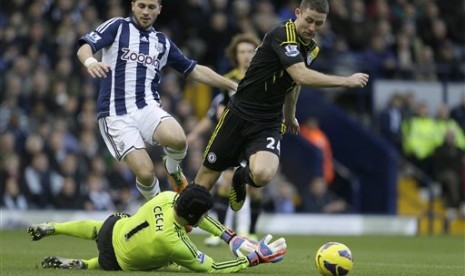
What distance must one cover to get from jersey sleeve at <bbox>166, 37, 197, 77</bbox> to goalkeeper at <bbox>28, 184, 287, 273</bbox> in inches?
93.5

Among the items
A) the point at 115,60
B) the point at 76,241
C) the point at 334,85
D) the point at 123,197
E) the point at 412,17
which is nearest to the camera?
the point at 334,85

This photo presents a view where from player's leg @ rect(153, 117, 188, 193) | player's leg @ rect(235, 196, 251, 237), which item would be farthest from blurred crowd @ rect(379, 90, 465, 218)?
player's leg @ rect(153, 117, 188, 193)

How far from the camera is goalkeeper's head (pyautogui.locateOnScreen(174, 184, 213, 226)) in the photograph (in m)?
8.84

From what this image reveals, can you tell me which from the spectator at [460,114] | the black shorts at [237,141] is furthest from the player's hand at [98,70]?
the spectator at [460,114]

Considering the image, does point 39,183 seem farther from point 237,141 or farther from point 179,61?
point 237,141

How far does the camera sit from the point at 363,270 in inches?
412

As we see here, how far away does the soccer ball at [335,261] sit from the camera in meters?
9.11

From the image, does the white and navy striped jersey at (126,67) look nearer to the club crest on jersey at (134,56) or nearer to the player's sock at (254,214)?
the club crest on jersey at (134,56)

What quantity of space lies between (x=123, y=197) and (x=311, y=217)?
3.59 metres

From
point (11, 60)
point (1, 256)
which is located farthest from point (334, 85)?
point (11, 60)

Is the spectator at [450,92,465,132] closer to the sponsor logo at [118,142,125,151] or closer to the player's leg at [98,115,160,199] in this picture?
the player's leg at [98,115,160,199]

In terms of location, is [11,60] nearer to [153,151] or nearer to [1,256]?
[153,151]

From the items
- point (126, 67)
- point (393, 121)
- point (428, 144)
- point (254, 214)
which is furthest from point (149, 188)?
point (428, 144)

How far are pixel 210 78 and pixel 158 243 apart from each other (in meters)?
2.97
